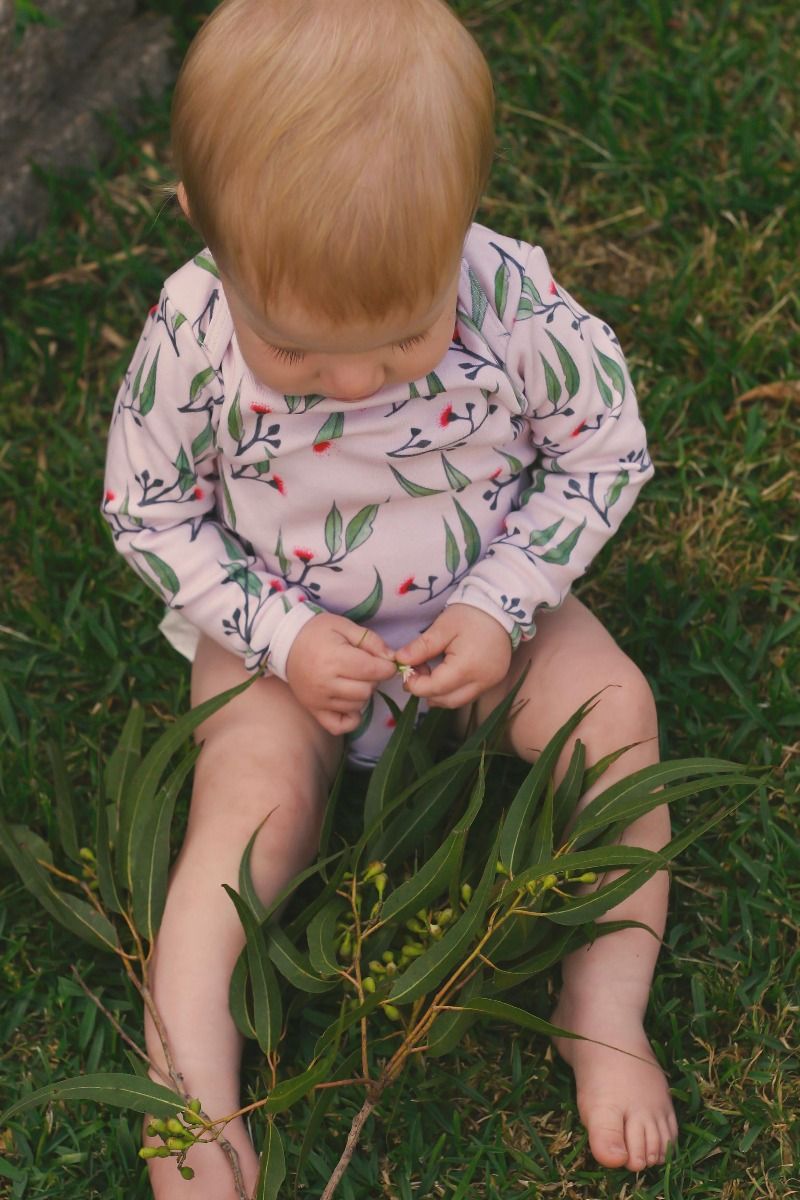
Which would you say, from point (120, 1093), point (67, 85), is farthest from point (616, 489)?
point (67, 85)

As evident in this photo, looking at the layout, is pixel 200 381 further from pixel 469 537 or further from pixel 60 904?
pixel 60 904

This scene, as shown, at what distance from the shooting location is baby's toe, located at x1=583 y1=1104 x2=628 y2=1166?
1.61 metres

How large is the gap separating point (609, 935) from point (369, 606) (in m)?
0.48

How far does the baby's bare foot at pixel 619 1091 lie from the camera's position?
5.29 feet

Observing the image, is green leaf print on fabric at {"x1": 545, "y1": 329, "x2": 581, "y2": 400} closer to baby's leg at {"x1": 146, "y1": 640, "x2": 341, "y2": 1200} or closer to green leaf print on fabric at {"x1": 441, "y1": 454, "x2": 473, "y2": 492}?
green leaf print on fabric at {"x1": 441, "y1": 454, "x2": 473, "y2": 492}

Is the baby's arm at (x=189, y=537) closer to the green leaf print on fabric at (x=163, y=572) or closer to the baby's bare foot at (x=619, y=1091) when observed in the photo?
the green leaf print on fabric at (x=163, y=572)

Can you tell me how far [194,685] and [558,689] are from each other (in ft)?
1.53

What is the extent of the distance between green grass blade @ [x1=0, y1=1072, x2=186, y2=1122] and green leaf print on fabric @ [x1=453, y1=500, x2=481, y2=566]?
27.4 inches

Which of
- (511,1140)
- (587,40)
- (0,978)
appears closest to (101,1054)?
(0,978)

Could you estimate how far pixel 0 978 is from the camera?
1.82 m

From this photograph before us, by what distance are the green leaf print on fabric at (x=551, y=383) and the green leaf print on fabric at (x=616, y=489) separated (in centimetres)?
14

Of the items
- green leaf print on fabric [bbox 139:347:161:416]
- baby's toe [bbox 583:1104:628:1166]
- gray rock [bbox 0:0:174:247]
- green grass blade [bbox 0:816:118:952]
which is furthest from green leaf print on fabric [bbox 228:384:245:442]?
gray rock [bbox 0:0:174:247]

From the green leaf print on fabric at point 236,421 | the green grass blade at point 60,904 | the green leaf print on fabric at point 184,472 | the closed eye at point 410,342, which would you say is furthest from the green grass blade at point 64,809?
the closed eye at point 410,342

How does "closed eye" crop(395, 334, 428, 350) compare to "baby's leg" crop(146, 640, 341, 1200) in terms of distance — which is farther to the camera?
"baby's leg" crop(146, 640, 341, 1200)
